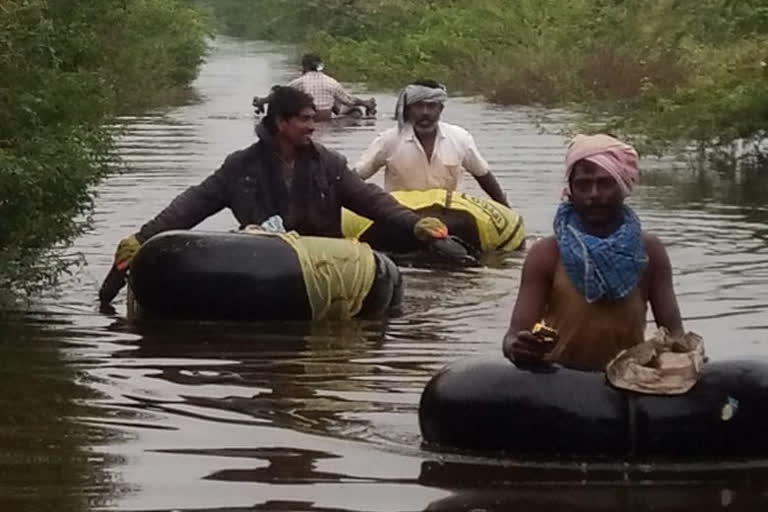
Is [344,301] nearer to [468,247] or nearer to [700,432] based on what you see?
[468,247]

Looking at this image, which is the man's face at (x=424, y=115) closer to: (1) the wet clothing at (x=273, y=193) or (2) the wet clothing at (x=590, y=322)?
(1) the wet clothing at (x=273, y=193)

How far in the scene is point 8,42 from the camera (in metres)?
11.0

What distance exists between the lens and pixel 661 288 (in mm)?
7953

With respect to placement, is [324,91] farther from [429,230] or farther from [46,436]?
[46,436]

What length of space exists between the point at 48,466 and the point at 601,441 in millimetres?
2098

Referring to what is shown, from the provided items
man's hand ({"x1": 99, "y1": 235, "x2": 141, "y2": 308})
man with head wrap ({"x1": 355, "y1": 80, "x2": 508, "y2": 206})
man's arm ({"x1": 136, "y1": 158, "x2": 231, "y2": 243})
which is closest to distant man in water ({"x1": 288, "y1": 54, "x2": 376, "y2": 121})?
man with head wrap ({"x1": 355, "y1": 80, "x2": 508, "y2": 206})

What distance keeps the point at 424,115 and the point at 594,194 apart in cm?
716

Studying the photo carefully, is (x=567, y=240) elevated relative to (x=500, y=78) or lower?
elevated

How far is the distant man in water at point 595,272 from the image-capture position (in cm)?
780

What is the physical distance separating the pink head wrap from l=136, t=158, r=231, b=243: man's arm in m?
4.27

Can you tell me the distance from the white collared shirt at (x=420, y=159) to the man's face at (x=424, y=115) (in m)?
0.16

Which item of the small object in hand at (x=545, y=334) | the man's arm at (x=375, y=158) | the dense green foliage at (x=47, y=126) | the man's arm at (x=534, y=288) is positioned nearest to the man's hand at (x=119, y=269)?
the dense green foliage at (x=47, y=126)

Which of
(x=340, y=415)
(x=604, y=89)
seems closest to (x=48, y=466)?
(x=340, y=415)

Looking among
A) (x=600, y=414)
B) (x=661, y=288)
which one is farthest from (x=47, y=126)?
(x=600, y=414)
